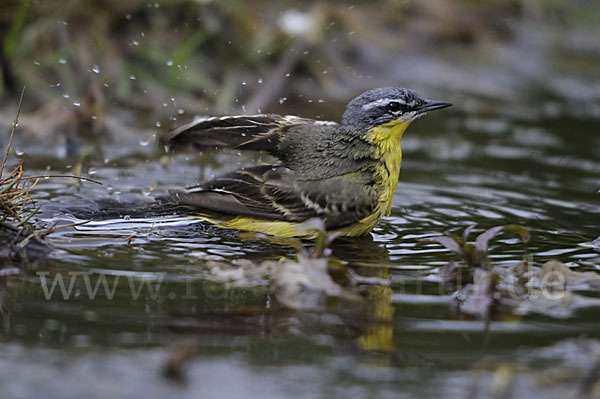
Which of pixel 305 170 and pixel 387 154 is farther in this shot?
pixel 387 154

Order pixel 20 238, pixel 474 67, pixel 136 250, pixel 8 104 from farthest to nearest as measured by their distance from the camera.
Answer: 1. pixel 474 67
2. pixel 8 104
3. pixel 136 250
4. pixel 20 238

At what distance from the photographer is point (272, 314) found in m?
4.36

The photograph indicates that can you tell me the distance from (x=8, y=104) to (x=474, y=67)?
6505 millimetres

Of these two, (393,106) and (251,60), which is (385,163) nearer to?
(393,106)

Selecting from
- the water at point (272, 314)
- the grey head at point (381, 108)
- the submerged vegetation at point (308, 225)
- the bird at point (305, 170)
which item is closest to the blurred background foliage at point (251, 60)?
the submerged vegetation at point (308, 225)

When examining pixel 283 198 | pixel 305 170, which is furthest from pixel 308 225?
pixel 305 170

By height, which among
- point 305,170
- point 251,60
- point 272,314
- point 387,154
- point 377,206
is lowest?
point 272,314

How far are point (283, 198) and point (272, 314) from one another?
1958 millimetres

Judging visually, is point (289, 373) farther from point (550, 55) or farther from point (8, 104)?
point (550, 55)

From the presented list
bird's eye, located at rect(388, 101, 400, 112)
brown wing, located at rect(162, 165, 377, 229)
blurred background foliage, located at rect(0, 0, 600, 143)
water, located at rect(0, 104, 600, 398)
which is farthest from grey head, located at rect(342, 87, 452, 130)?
blurred background foliage, located at rect(0, 0, 600, 143)

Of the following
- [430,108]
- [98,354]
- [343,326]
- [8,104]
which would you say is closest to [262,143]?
[430,108]

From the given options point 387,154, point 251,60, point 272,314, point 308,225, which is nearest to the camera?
point 272,314

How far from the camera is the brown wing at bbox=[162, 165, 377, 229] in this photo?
240 inches

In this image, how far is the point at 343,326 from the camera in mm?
4230
